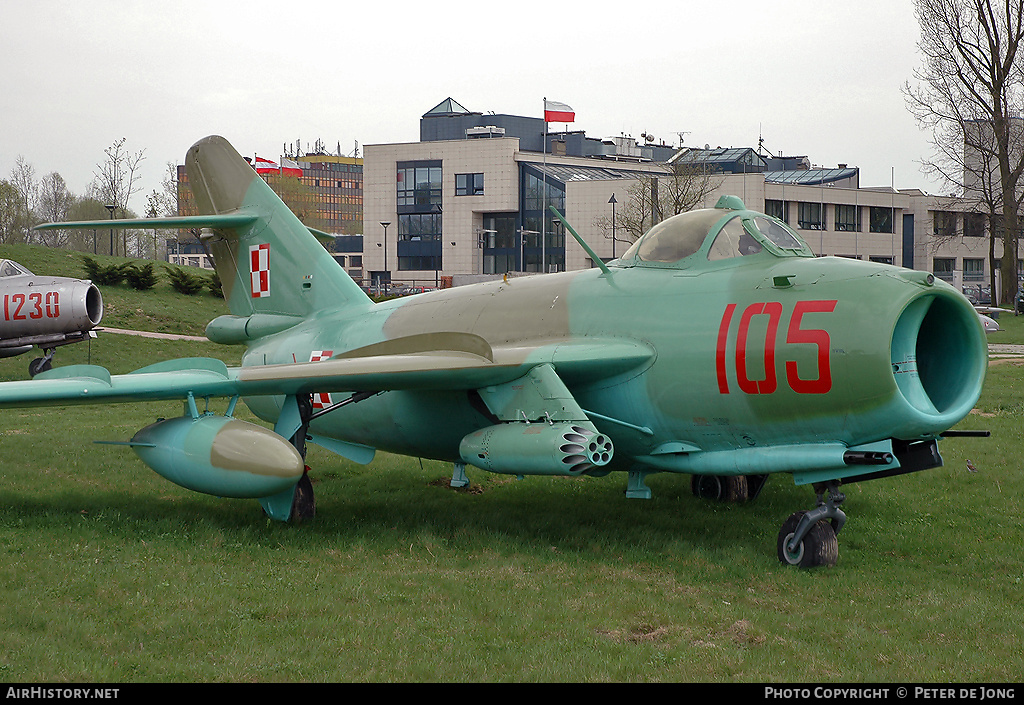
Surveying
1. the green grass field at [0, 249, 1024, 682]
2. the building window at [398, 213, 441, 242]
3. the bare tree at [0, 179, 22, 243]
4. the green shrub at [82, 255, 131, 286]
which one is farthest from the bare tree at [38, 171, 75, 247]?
the green grass field at [0, 249, 1024, 682]

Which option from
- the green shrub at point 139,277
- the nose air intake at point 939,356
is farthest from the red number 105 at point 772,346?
the green shrub at point 139,277

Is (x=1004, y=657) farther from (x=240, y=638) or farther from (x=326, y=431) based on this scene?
(x=326, y=431)

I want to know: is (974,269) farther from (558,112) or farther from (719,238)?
(719,238)

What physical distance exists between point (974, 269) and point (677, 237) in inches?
3447

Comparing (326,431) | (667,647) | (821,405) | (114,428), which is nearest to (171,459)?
(326,431)

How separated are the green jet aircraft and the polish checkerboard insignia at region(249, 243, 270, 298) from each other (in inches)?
72.8

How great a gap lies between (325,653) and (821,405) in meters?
4.38

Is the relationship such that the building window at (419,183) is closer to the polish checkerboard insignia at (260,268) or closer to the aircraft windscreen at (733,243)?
the polish checkerboard insignia at (260,268)

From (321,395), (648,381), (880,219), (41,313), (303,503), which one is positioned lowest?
(303,503)

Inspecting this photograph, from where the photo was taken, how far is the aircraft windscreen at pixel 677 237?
29.5 feet

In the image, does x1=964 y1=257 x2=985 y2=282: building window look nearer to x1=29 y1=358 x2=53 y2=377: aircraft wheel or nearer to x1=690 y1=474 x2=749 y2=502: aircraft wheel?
x1=29 y1=358 x2=53 y2=377: aircraft wheel

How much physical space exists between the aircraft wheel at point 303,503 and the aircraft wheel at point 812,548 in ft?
16.2

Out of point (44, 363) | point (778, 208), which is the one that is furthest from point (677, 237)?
point (778, 208)

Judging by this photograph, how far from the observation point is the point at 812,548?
809cm
